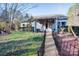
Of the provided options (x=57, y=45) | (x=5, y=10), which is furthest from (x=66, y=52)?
(x=5, y=10)

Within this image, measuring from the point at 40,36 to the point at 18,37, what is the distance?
127 mm

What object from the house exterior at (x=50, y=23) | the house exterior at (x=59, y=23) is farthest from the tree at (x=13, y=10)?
the house exterior at (x=59, y=23)

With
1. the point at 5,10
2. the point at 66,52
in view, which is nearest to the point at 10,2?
the point at 5,10

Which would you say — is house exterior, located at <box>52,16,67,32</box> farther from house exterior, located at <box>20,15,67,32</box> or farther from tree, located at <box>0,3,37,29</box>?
tree, located at <box>0,3,37,29</box>

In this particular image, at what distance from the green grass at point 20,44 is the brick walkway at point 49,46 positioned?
47mm

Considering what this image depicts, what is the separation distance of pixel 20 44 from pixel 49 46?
17 cm

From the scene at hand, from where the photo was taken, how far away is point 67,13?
2.79ft

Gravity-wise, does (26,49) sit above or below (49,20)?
below

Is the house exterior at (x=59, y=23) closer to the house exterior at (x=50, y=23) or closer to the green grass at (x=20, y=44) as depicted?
the house exterior at (x=50, y=23)

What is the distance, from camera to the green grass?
0.84 m

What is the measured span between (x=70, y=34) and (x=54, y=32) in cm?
9

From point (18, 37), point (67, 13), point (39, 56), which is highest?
point (67, 13)

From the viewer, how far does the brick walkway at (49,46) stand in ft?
2.78

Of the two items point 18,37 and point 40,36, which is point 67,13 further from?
point 18,37
